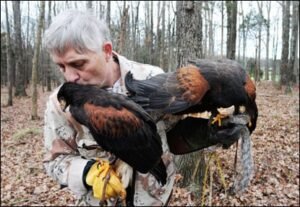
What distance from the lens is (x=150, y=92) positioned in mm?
2188

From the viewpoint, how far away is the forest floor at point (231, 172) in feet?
20.2

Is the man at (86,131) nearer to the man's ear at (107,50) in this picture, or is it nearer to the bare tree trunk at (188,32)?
the man's ear at (107,50)

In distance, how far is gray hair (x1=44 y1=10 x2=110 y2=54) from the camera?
1954 millimetres

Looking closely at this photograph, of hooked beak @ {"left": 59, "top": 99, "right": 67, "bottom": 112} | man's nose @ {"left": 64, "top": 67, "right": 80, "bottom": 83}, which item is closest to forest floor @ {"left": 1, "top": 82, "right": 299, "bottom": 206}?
hooked beak @ {"left": 59, "top": 99, "right": 67, "bottom": 112}

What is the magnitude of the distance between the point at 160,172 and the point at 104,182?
0.40 m

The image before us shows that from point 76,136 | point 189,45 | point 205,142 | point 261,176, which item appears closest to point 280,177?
point 261,176

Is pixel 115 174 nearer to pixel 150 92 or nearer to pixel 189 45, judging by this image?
pixel 150 92

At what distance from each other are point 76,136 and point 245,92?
1.09m

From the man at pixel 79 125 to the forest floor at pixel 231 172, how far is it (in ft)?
11.1

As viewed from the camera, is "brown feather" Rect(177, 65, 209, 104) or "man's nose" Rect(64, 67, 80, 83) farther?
"brown feather" Rect(177, 65, 209, 104)

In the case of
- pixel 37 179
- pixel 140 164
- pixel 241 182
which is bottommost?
pixel 37 179

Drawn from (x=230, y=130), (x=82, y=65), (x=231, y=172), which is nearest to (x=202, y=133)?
(x=230, y=130)

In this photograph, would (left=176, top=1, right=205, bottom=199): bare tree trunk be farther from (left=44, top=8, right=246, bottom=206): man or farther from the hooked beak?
the hooked beak

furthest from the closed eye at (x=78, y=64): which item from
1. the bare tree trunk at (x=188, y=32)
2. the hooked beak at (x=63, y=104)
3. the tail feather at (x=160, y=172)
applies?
the bare tree trunk at (x=188, y=32)
